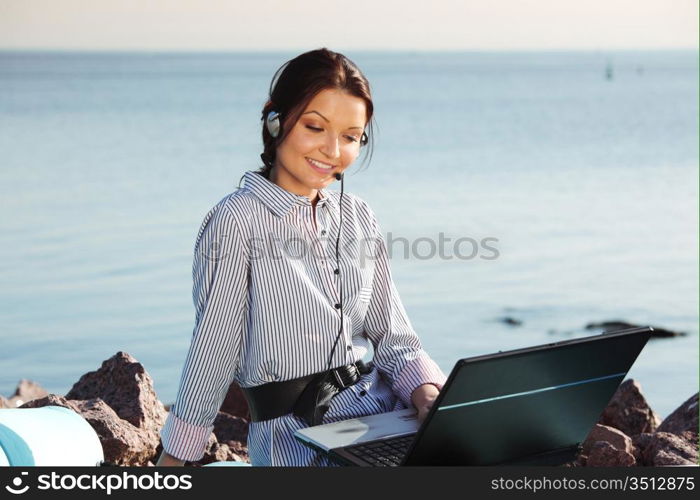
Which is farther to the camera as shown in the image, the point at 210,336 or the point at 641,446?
the point at 641,446

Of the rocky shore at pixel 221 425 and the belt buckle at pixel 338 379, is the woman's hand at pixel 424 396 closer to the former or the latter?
the belt buckle at pixel 338 379

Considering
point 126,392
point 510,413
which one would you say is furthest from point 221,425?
point 510,413

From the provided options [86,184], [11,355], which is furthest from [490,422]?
[86,184]

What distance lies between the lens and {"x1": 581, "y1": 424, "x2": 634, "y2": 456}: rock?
3600 millimetres

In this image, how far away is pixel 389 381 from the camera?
2.56 meters

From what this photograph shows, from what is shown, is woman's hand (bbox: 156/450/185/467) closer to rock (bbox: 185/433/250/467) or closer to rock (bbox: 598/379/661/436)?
rock (bbox: 185/433/250/467)

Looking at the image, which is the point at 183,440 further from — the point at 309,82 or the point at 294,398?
the point at 309,82

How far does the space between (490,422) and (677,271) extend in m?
6.85

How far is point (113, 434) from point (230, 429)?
0.63 metres

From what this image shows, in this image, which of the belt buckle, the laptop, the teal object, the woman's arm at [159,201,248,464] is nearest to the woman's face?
the woman's arm at [159,201,248,464]

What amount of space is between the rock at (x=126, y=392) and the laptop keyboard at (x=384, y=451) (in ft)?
5.06

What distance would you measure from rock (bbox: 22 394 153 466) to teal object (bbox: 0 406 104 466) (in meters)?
1.06

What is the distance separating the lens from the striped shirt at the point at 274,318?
2.35m

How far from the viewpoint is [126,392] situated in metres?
3.73
